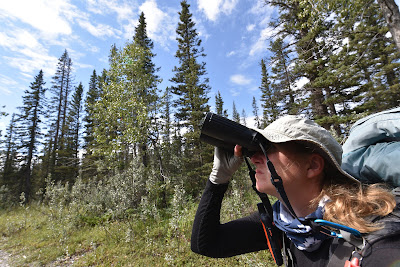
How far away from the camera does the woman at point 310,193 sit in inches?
37.5

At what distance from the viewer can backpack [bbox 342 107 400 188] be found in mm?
1079

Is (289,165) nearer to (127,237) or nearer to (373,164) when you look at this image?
(373,164)

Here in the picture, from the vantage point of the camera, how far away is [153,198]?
8.16 meters

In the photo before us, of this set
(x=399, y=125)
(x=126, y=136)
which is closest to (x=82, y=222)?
(x=126, y=136)

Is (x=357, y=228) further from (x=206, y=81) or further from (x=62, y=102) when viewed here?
(x=62, y=102)

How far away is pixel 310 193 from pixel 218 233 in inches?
38.1

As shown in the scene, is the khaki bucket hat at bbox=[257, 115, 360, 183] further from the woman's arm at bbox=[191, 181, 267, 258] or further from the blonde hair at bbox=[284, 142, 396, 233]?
the woman's arm at bbox=[191, 181, 267, 258]

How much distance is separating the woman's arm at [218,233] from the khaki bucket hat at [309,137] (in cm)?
83

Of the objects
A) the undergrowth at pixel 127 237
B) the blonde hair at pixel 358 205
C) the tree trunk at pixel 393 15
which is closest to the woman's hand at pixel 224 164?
the blonde hair at pixel 358 205

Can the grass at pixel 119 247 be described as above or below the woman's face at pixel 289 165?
below

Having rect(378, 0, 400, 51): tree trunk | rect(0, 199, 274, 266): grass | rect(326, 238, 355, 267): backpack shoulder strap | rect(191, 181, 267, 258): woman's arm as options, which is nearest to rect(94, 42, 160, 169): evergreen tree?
rect(0, 199, 274, 266): grass

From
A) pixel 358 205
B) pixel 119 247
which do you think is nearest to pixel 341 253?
pixel 358 205

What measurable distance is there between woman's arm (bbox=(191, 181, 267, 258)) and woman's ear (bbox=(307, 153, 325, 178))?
0.80 m

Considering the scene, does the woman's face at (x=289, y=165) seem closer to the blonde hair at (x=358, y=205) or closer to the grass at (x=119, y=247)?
the blonde hair at (x=358, y=205)
